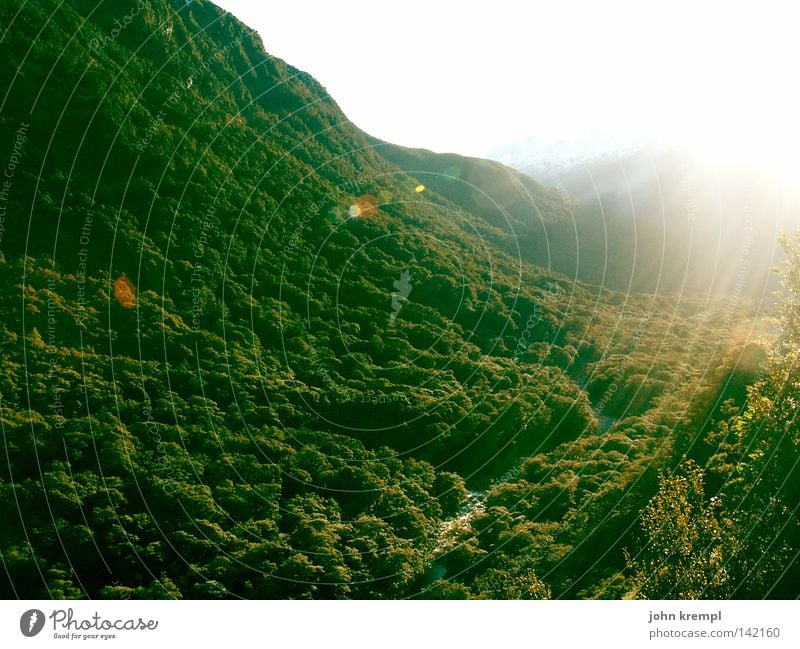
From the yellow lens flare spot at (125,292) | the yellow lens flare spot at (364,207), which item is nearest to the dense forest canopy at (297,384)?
the yellow lens flare spot at (125,292)

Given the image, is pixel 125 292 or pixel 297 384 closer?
pixel 125 292

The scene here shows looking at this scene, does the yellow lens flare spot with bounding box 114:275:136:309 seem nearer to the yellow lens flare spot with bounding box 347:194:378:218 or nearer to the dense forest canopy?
the dense forest canopy

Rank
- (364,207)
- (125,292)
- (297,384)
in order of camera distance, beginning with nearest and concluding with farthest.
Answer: (125,292), (297,384), (364,207)

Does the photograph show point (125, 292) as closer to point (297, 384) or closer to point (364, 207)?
point (297, 384)

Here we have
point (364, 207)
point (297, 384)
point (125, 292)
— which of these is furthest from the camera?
point (364, 207)

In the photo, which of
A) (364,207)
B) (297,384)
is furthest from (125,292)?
(364,207)

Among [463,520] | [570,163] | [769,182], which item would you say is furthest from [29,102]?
[570,163]

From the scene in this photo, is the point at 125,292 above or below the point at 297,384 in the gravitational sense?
above
